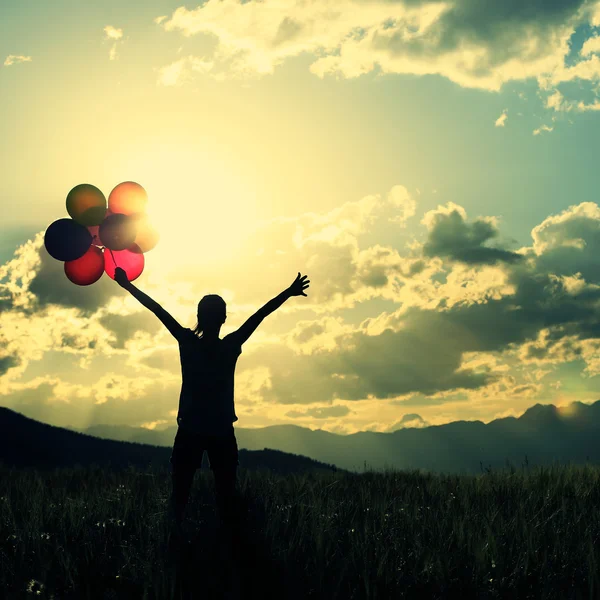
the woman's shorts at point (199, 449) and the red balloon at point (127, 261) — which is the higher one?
the red balloon at point (127, 261)

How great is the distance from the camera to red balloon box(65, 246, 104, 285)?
7.94 m

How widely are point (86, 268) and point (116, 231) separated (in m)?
0.63

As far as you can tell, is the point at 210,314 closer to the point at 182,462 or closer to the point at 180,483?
the point at 182,462

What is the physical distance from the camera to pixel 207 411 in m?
6.06

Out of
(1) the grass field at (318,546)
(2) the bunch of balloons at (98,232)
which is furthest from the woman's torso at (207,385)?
(2) the bunch of balloons at (98,232)

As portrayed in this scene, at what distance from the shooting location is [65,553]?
5.29 meters

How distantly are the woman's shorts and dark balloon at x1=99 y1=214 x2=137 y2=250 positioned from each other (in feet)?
8.95

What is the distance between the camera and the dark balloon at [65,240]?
7590 millimetres

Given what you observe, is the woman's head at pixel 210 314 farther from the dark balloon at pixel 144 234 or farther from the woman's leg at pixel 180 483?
the dark balloon at pixel 144 234

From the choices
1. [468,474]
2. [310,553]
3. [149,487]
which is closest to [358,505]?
[310,553]

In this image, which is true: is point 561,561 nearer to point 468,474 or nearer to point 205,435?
point 205,435

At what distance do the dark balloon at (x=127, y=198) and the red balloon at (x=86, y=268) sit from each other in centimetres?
60

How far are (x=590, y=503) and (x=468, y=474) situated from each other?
116 inches

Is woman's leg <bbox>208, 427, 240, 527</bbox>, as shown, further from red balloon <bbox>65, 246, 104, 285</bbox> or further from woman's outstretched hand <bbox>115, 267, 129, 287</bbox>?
red balloon <bbox>65, 246, 104, 285</bbox>
